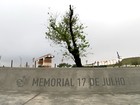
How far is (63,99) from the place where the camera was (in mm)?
8695

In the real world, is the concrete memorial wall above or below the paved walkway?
above

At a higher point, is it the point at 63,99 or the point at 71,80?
the point at 71,80

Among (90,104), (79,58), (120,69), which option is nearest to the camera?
(90,104)

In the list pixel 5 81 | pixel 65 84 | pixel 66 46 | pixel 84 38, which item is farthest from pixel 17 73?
pixel 84 38

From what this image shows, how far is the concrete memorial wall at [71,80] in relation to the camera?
1045 cm

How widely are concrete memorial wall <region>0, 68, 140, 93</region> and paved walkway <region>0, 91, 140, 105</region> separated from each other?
72 cm

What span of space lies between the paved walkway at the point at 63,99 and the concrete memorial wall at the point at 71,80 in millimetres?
723

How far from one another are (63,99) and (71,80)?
222cm

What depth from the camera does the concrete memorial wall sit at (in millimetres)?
10445

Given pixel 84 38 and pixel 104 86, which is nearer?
pixel 104 86

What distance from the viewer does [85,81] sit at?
35.4 feet

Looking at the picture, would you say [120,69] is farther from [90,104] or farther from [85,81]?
[90,104]

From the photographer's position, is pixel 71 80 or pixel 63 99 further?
pixel 71 80

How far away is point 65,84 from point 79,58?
9153 mm
